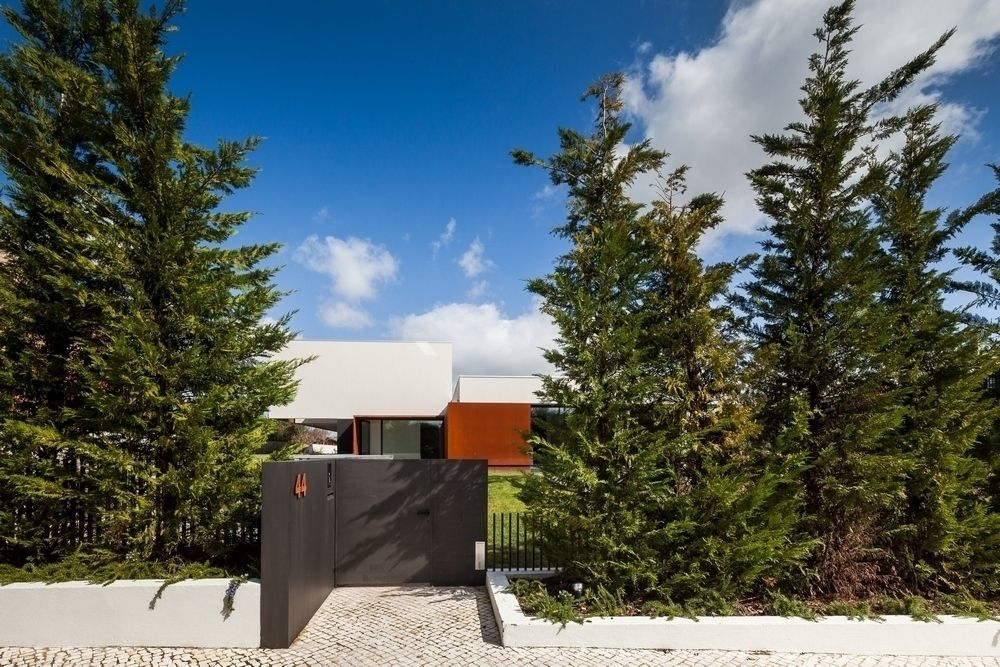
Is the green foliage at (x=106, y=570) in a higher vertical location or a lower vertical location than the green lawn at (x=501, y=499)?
higher

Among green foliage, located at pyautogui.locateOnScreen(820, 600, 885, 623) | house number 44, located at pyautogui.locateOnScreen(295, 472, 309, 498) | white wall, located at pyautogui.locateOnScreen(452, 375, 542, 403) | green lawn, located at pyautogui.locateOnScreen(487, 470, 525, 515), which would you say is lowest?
green lawn, located at pyautogui.locateOnScreen(487, 470, 525, 515)

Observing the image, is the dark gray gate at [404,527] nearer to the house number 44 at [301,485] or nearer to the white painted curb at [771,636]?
the house number 44 at [301,485]

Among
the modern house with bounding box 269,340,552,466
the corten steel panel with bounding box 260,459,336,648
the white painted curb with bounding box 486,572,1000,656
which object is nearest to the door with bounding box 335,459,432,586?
the corten steel panel with bounding box 260,459,336,648

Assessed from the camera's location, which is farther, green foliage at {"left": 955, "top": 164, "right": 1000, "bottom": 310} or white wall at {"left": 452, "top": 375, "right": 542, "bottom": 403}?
white wall at {"left": 452, "top": 375, "right": 542, "bottom": 403}

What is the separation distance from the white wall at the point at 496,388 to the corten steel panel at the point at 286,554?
2025 centimetres

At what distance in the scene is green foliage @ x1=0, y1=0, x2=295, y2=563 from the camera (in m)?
5.28

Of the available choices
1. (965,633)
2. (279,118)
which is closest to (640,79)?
(279,118)

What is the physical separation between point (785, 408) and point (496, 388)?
68.6 ft

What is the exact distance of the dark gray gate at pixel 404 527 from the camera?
22.2 ft

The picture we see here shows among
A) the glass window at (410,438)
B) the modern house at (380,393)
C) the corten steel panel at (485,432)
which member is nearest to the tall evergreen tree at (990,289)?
the corten steel panel at (485,432)

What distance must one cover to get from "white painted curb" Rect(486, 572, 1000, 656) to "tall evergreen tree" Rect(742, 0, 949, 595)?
67 centimetres

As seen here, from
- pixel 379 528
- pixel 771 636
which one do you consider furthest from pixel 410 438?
pixel 771 636

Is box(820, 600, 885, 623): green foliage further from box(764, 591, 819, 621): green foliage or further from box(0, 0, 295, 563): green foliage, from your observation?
box(0, 0, 295, 563): green foliage

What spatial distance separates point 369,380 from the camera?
95.5ft
